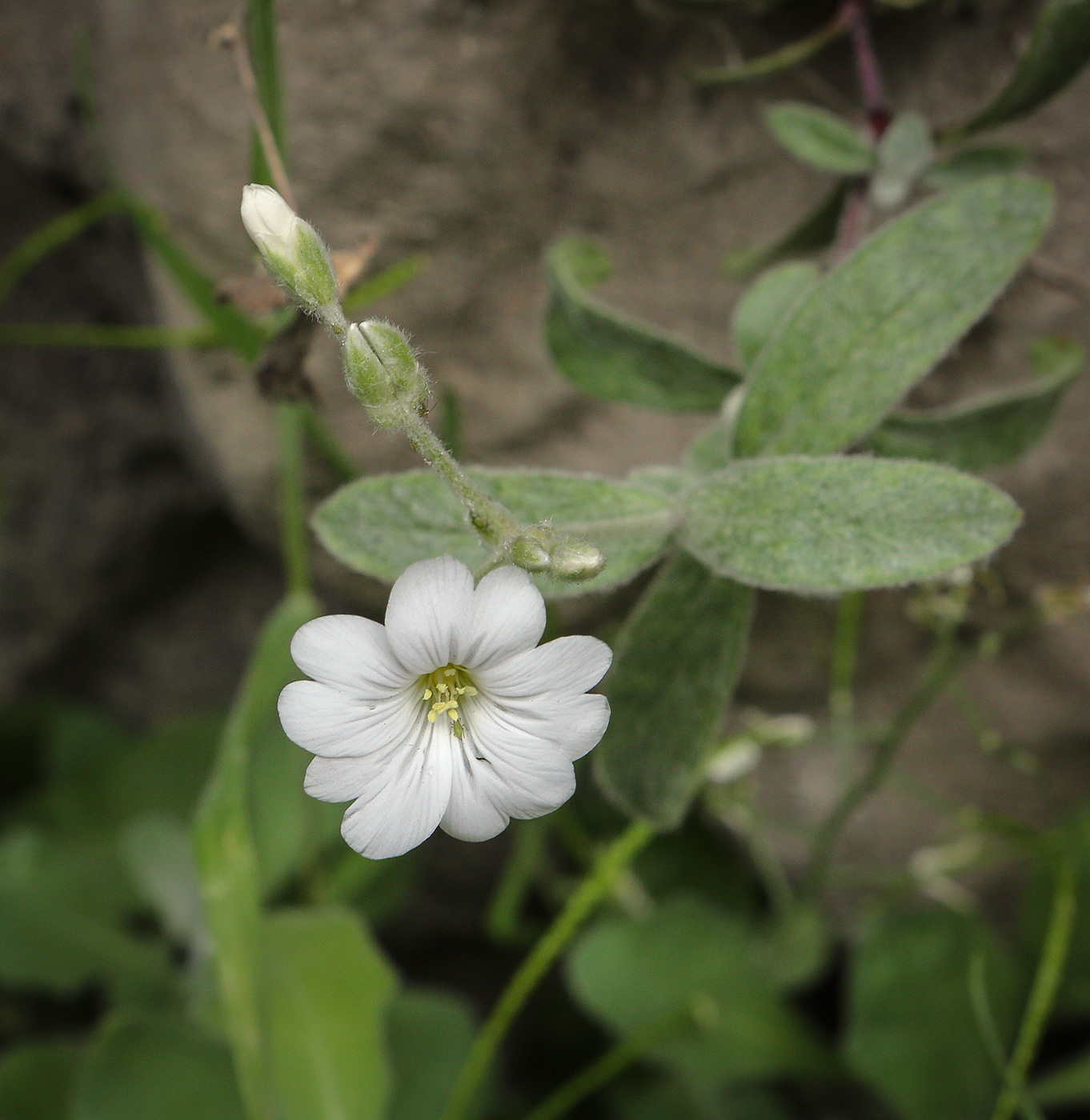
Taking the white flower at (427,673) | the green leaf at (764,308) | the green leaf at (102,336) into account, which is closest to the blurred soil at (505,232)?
the green leaf at (102,336)

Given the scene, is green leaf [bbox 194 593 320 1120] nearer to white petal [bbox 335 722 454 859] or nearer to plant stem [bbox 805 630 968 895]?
white petal [bbox 335 722 454 859]

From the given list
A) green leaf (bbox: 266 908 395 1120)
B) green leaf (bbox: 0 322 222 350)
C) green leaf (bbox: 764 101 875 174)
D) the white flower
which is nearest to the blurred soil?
green leaf (bbox: 0 322 222 350)

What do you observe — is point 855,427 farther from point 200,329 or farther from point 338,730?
point 200,329

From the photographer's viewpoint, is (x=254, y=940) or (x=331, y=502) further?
(x=254, y=940)

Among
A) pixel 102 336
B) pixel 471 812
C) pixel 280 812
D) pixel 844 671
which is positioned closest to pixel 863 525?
pixel 471 812

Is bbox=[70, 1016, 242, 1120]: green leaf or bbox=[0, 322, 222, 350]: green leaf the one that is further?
bbox=[0, 322, 222, 350]: green leaf

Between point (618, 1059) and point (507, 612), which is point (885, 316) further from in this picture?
point (618, 1059)

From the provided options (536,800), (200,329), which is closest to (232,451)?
(200,329)
